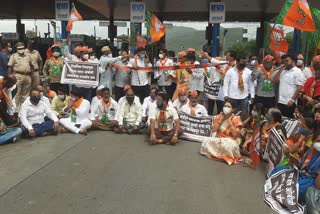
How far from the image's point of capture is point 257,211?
4.41 meters

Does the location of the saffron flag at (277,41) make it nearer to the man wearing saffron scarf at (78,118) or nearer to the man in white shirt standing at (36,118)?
the man wearing saffron scarf at (78,118)

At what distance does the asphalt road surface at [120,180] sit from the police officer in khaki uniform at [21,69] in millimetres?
2590

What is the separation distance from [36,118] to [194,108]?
11.0ft

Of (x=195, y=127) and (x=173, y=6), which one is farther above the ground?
(x=173, y=6)

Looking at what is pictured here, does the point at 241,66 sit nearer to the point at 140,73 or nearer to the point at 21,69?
the point at 140,73

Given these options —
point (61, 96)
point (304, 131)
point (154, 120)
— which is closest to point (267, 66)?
point (154, 120)

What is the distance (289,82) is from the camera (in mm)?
7348

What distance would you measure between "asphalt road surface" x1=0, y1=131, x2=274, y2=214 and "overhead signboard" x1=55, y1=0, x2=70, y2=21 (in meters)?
6.63

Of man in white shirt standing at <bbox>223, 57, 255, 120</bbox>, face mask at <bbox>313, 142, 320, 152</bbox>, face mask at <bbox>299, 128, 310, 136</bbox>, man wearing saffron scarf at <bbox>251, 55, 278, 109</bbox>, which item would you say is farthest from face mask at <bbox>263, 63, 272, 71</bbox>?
face mask at <bbox>313, 142, 320, 152</bbox>

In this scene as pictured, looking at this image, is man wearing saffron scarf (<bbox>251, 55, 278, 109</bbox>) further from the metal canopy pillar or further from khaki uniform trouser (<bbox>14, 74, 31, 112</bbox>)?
the metal canopy pillar

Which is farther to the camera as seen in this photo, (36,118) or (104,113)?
(104,113)

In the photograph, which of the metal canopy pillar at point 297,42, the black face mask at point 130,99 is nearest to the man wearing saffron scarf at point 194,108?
the black face mask at point 130,99

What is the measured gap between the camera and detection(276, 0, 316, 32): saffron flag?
7047 millimetres

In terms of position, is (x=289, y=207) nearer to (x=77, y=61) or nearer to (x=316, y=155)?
(x=316, y=155)
